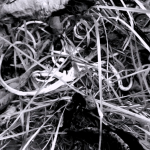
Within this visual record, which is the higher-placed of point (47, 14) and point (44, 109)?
point (47, 14)

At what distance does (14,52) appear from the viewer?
58cm

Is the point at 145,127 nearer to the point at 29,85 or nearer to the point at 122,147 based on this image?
the point at 122,147

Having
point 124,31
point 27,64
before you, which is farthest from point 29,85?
point 124,31

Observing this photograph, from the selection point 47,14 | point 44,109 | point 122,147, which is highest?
point 47,14

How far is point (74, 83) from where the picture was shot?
588mm

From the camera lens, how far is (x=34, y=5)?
55 cm

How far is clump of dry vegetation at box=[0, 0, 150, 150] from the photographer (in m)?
0.53

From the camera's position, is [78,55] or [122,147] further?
[78,55]

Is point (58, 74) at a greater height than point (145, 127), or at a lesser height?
greater

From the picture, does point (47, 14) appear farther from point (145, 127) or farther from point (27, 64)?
point (145, 127)

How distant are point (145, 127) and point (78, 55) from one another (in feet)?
0.77

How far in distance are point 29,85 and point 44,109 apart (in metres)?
0.07

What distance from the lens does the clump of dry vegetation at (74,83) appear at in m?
0.53

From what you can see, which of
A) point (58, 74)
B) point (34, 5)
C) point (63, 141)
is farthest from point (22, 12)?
point (63, 141)
